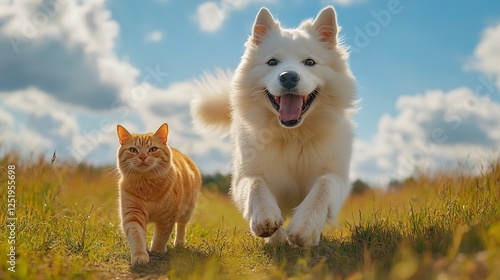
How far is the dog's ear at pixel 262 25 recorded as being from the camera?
5473 mm

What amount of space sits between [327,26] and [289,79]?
1.14m

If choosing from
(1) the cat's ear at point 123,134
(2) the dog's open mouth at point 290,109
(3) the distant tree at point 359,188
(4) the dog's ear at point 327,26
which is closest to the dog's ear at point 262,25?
(4) the dog's ear at point 327,26

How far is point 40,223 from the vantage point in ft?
16.3

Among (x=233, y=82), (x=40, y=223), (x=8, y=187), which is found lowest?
(x=40, y=223)

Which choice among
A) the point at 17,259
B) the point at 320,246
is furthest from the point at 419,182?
the point at 17,259

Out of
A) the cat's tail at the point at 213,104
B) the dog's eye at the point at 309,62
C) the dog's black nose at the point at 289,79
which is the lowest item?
the dog's black nose at the point at 289,79

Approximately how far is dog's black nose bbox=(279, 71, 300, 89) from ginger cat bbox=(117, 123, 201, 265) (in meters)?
1.16

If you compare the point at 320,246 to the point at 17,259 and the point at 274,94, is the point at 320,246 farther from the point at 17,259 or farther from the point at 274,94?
the point at 17,259

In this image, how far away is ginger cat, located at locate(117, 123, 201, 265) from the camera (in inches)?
184

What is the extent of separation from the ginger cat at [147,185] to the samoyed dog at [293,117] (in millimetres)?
721

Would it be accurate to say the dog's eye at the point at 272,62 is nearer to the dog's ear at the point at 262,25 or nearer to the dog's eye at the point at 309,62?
the dog's eye at the point at 309,62

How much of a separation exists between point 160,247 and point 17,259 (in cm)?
135

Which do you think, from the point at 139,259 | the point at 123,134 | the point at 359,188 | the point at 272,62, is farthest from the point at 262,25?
the point at 359,188

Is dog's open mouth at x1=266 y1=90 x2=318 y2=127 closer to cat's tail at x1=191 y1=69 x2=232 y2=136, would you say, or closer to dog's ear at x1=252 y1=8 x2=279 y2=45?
dog's ear at x1=252 y1=8 x2=279 y2=45
